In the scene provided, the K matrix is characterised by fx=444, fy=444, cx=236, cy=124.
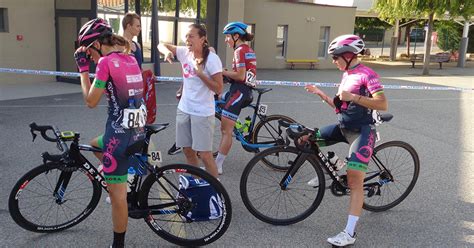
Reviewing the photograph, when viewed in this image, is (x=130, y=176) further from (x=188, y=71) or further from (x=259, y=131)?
(x=259, y=131)

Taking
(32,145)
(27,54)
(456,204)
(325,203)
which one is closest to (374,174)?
(325,203)

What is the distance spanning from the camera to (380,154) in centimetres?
436

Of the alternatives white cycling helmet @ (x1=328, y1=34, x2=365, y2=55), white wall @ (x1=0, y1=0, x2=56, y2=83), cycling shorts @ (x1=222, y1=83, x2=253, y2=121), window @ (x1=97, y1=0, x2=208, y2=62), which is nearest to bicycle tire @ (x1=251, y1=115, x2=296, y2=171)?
cycling shorts @ (x1=222, y1=83, x2=253, y2=121)

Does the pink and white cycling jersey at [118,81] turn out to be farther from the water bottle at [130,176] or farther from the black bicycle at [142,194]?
the water bottle at [130,176]

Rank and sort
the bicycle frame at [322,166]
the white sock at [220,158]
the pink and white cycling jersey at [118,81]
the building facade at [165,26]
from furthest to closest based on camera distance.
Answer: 1. the building facade at [165,26]
2. the white sock at [220,158]
3. the bicycle frame at [322,166]
4. the pink and white cycling jersey at [118,81]

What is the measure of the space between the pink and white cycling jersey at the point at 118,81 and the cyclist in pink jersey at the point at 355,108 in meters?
1.56

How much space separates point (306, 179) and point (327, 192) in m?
0.49

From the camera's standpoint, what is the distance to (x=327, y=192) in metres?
5.09

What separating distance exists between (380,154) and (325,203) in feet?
2.62

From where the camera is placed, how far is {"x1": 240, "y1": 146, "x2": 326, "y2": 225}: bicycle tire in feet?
13.2

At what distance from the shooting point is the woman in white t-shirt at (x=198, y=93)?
4.15 metres

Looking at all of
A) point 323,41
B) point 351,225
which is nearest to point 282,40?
point 323,41

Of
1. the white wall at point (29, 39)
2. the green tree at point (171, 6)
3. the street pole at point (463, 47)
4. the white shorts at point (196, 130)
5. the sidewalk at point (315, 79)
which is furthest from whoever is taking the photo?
the street pole at point (463, 47)

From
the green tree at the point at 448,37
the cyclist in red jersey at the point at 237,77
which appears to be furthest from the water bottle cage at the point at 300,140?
the green tree at the point at 448,37
